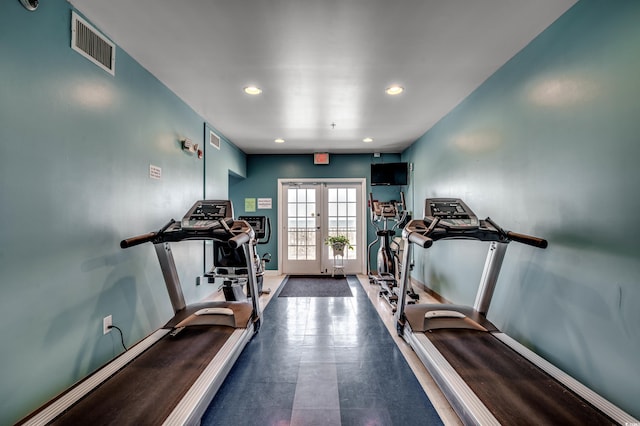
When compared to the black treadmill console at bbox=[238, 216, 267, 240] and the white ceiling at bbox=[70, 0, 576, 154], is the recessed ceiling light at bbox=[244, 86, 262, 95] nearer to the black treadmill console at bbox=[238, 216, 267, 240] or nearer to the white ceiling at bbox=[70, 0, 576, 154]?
the white ceiling at bbox=[70, 0, 576, 154]

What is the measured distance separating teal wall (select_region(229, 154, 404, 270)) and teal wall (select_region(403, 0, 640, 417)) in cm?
301

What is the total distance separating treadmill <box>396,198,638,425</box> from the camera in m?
1.38

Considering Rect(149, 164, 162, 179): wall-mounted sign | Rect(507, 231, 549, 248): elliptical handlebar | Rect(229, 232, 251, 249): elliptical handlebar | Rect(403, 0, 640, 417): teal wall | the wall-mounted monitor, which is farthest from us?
the wall-mounted monitor

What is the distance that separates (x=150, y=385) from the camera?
63.2 inches

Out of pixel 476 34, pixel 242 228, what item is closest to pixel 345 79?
pixel 476 34

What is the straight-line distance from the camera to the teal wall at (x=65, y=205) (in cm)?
143

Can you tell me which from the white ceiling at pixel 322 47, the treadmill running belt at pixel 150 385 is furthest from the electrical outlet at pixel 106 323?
the white ceiling at pixel 322 47

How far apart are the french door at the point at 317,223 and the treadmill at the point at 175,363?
2.87 meters

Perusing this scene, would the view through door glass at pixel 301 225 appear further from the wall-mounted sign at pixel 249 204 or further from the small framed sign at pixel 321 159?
the wall-mounted sign at pixel 249 204

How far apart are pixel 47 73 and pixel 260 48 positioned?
4.41 feet

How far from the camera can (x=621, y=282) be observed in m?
1.48

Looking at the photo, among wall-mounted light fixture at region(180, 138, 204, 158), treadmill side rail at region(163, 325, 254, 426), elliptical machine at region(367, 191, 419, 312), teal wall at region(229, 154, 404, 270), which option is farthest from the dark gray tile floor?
teal wall at region(229, 154, 404, 270)

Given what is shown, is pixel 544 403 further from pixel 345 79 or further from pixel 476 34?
pixel 345 79

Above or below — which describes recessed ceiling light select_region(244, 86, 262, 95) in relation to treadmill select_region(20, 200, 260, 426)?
above
